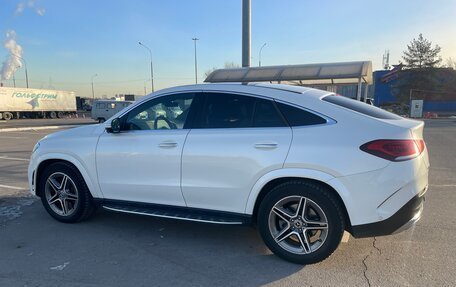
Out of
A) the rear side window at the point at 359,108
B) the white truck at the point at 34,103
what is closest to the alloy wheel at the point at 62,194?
the rear side window at the point at 359,108

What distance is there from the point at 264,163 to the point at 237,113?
660 mm

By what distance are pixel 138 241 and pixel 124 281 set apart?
0.98m

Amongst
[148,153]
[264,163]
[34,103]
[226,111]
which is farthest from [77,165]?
[34,103]

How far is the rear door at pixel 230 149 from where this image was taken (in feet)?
12.2

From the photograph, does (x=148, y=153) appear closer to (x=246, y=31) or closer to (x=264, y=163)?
(x=264, y=163)

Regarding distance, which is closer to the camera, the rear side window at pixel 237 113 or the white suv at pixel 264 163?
the white suv at pixel 264 163

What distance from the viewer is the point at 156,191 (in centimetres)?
432

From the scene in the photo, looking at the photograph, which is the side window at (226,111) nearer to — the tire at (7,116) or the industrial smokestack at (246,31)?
the industrial smokestack at (246,31)

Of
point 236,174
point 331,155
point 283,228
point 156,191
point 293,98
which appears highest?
point 293,98

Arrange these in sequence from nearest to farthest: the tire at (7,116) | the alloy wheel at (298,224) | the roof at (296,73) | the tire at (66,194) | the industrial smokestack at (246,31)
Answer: the alloy wheel at (298,224), the tire at (66,194), the industrial smokestack at (246,31), the roof at (296,73), the tire at (7,116)

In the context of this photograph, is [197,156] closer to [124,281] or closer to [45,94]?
[124,281]

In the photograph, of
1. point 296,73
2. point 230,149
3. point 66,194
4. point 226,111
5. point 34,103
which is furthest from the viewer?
point 34,103

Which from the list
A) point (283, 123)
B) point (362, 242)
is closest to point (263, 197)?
point (283, 123)

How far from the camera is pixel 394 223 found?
3418mm
